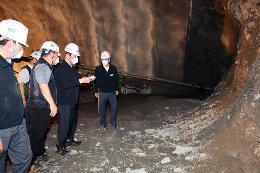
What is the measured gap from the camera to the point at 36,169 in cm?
546

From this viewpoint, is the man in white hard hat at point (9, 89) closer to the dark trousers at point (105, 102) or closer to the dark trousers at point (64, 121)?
the dark trousers at point (64, 121)

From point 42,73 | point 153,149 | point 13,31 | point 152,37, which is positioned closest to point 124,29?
point 152,37

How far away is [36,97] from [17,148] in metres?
1.10

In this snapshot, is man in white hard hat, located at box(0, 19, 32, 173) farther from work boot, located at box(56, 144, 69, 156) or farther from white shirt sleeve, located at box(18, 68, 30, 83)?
work boot, located at box(56, 144, 69, 156)

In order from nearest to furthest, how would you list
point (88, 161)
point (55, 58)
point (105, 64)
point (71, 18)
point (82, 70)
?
point (55, 58) → point (88, 161) → point (105, 64) → point (71, 18) → point (82, 70)

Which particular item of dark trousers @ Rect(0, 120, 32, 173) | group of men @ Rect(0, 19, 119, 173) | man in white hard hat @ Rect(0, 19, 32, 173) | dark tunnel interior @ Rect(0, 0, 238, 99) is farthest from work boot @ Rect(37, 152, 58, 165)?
dark tunnel interior @ Rect(0, 0, 238, 99)

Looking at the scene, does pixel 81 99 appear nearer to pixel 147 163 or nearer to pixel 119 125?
pixel 119 125

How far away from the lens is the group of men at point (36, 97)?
387 centimetres

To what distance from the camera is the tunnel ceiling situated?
977cm

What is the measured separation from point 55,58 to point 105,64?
6.50 feet

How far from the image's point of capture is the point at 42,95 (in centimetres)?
505

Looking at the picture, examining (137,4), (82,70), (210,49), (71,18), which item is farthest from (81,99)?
(210,49)

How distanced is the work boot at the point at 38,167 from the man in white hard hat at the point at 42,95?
35 cm

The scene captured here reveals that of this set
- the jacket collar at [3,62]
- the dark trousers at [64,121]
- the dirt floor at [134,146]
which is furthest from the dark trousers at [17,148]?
the dark trousers at [64,121]
